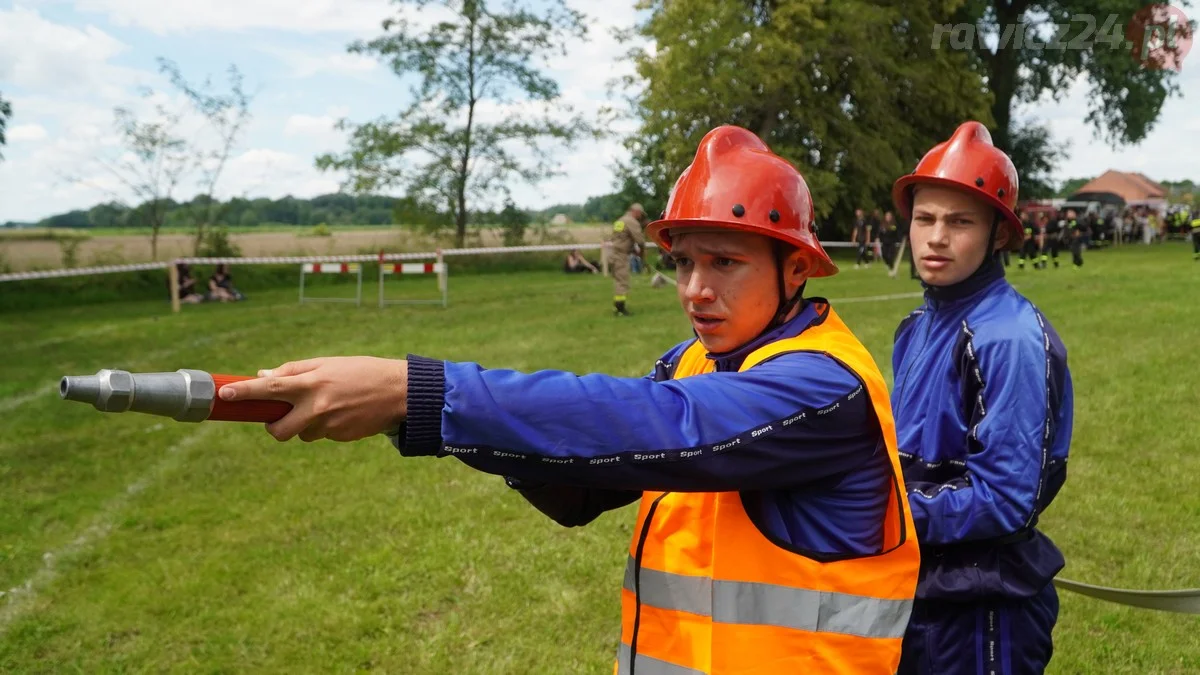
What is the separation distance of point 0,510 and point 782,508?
6.69m

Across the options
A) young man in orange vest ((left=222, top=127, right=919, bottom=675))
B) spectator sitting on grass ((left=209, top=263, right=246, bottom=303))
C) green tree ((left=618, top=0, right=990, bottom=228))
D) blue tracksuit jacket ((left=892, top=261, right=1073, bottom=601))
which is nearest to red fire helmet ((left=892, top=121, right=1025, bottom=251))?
blue tracksuit jacket ((left=892, top=261, right=1073, bottom=601))

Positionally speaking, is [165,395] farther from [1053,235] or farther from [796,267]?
[1053,235]

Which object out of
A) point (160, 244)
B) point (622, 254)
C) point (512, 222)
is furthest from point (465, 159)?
point (622, 254)

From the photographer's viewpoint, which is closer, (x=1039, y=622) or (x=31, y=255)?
(x=1039, y=622)

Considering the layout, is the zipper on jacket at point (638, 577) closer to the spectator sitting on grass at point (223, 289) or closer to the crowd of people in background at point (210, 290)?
the crowd of people in background at point (210, 290)

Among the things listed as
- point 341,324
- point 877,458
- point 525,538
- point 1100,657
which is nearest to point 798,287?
point 877,458

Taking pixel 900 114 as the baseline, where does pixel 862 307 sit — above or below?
below

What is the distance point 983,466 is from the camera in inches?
97.9

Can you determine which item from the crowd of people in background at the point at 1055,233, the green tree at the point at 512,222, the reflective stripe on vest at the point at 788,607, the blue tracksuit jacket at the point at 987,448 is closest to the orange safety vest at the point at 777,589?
the reflective stripe on vest at the point at 788,607

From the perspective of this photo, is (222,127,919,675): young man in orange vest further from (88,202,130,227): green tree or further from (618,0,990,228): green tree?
(618,0,990,228): green tree

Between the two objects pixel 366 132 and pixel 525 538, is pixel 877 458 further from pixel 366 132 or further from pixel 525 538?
pixel 366 132

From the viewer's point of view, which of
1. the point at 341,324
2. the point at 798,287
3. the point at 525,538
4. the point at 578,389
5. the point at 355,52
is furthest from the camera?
the point at 355,52

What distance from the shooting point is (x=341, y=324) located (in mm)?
15930

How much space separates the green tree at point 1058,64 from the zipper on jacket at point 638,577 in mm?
38776
